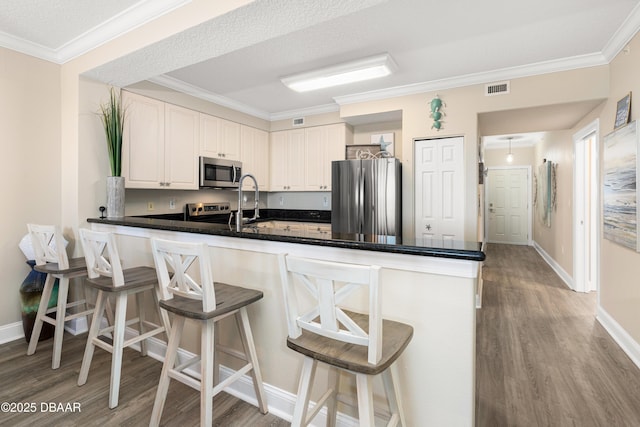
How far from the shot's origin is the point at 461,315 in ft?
4.20

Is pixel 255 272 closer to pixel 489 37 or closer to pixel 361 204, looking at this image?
pixel 361 204

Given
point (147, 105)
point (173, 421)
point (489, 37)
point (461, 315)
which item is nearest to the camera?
point (461, 315)

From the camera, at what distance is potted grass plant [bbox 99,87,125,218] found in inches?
108

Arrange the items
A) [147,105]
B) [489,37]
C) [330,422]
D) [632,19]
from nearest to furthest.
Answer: [330,422] → [632,19] → [489,37] → [147,105]

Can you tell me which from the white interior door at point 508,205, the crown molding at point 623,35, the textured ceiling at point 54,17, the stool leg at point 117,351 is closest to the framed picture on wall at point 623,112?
the crown molding at point 623,35

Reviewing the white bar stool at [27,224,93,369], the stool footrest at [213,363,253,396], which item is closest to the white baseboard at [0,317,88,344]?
the white bar stool at [27,224,93,369]

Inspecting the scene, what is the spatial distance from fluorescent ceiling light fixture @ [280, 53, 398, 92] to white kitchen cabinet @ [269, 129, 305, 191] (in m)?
1.35

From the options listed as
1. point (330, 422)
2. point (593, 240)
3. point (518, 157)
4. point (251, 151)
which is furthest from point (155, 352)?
point (518, 157)

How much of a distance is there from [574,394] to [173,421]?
2.50 meters

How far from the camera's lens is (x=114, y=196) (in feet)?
9.14

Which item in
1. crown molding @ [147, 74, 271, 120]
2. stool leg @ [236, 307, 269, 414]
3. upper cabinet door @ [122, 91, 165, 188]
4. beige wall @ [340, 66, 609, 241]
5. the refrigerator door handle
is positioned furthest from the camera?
the refrigerator door handle

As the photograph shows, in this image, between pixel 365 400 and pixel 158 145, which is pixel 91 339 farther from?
pixel 158 145

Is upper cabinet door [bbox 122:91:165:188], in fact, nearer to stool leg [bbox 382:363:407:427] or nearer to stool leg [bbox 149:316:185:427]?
stool leg [bbox 149:316:185:427]

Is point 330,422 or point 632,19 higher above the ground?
point 632,19
